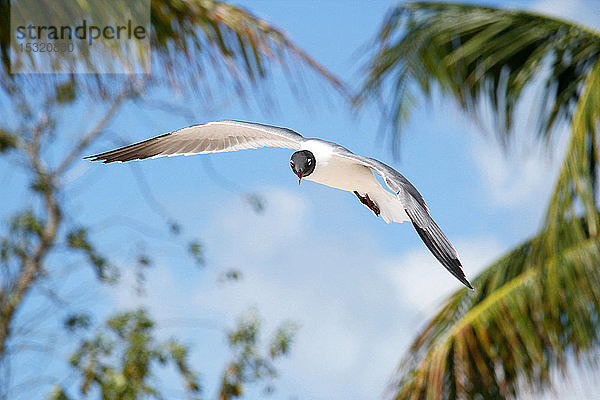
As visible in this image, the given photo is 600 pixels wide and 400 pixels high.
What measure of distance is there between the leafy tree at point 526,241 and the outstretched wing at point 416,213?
7.38ft

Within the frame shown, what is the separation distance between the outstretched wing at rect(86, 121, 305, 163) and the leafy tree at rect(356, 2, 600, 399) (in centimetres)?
213

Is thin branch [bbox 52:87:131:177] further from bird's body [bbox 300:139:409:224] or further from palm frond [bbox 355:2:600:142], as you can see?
bird's body [bbox 300:139:409:224]

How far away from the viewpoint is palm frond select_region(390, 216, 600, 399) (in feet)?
10.1

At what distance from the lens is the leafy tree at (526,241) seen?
2.97m

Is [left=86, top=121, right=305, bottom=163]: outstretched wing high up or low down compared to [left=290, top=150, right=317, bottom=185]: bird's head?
up

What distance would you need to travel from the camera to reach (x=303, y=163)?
1.40ft

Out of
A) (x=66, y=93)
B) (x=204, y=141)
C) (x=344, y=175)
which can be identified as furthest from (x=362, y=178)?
(x=66, y=93)

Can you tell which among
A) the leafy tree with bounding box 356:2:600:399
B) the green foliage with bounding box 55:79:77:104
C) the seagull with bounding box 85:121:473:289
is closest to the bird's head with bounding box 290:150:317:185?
the seagull with bounding box 85:121:473:289

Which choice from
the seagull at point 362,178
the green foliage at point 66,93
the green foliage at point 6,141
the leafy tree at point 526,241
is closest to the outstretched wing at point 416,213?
the seagull at point 362,178

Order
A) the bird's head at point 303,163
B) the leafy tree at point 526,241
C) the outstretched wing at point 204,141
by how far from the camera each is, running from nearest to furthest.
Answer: the bird's head at point 303,163, the outstretched wing at point 204,141, the leafy tree at point 526,241

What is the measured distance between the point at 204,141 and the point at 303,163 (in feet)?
0.71

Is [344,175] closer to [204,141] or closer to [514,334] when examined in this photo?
[204,141]

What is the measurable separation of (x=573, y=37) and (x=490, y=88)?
0.42 metres

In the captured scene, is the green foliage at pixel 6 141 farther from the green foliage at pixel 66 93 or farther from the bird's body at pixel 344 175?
the bird's body at pixel 344 175
